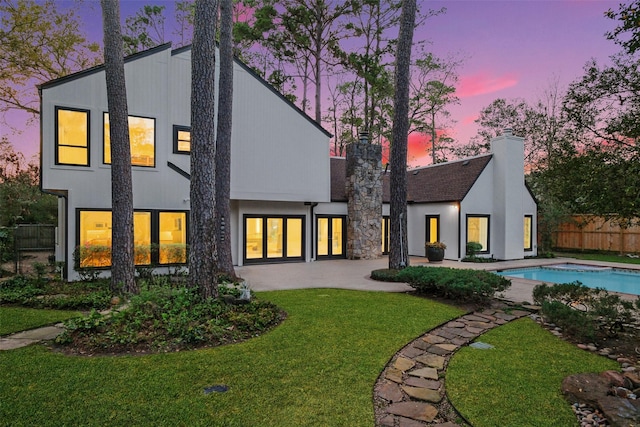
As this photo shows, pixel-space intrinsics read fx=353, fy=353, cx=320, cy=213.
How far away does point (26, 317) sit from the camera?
6.02 meters

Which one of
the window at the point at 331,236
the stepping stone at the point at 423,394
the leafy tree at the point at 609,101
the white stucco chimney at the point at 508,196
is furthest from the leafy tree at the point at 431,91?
the stepping stone at the point at 423,394

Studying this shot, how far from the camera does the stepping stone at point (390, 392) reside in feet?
11.0

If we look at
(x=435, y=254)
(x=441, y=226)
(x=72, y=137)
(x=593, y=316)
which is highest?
(x=72, y=137)

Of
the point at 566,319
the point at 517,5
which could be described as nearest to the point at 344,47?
the point at 517,5

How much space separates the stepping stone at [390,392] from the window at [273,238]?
1044cm

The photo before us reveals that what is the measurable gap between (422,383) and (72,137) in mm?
10588

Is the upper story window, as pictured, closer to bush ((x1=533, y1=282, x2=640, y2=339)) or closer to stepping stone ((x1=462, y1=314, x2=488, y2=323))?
stepping stone ((x1=462, y1=314, x2=488, y2=323))

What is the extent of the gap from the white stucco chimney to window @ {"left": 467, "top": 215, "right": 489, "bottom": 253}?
13.7 inches

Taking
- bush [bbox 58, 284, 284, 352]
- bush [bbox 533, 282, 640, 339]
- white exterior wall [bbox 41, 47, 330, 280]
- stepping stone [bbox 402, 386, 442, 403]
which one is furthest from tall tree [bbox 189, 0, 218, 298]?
bush [bbox 533, 282, 640, 339]

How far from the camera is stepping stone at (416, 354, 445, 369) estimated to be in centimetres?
417

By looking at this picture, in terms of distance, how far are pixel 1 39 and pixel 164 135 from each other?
443 inches

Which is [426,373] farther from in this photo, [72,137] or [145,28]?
[145,28]

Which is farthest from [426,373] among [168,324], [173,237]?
[173,237]

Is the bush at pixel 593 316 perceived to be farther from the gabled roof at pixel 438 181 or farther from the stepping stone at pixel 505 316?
the gabled roof at pixel 438 181
